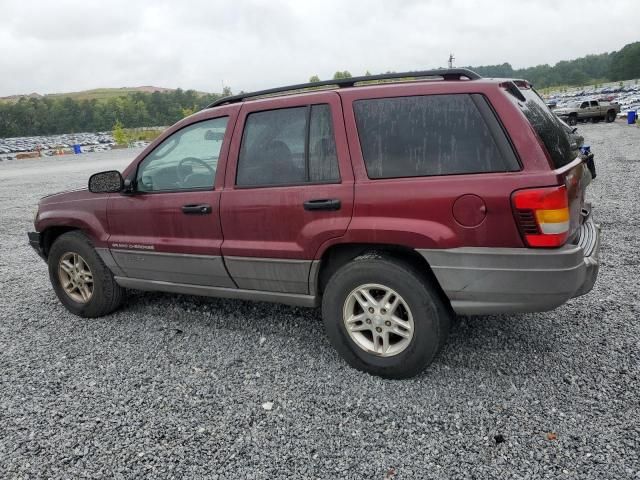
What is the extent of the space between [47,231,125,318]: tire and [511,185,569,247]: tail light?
11.3 ft

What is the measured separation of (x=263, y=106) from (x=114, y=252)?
1.84 m

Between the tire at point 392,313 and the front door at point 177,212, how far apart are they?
96 cm

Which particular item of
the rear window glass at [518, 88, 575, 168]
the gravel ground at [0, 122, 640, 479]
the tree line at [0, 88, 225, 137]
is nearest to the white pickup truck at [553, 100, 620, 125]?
the gravel ground at [0, 122, 640, 479]

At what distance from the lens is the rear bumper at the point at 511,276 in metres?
2.67

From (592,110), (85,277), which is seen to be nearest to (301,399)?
(85,277)

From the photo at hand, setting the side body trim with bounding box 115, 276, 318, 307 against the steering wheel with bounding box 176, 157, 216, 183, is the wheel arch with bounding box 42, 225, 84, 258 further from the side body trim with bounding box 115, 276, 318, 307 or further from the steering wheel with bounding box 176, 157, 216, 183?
the steering wheel with bounding box 176, 157, 216, 183

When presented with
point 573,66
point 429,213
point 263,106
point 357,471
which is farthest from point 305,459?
point 573,66

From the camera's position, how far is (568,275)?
106 inches

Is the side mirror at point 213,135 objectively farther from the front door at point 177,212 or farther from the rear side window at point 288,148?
the rear side window at point 288,148

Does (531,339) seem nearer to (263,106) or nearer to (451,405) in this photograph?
(451,405)

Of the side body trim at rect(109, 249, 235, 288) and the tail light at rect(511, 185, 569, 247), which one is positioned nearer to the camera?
the tail light at rect(511, 185, 569, 247)

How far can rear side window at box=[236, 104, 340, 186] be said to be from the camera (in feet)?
10.5

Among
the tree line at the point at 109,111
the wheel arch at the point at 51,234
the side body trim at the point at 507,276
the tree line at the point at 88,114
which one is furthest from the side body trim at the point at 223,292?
the tree line at the point at 88,114

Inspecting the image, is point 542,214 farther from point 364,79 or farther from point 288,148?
point 288,148
